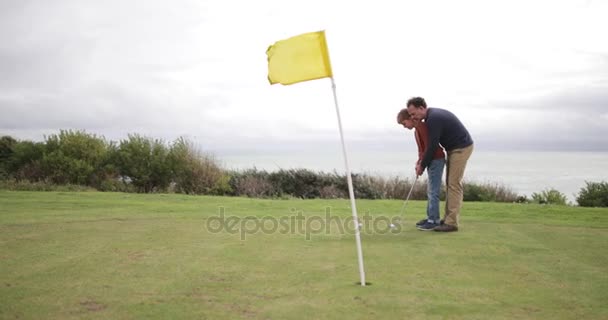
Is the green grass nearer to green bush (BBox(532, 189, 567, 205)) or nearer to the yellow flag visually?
the yellow flag

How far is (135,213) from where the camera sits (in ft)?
34.6

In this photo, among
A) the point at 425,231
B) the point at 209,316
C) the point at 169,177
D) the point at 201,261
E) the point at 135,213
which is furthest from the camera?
the point at 169,177

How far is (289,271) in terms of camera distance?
227 inches

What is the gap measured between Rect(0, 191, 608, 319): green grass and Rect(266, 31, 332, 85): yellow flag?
2.04 metres

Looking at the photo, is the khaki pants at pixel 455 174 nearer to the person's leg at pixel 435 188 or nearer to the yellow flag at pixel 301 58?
the person's leg at pixel 435 188

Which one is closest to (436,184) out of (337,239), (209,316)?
(337,239)

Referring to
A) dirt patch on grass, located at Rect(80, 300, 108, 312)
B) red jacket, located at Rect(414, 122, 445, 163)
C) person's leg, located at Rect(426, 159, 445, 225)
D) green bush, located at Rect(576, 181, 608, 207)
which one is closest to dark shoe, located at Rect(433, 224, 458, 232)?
person's leg, located at Rect(426, 159, 445, 225)

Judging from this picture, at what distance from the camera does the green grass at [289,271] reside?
14.9ft

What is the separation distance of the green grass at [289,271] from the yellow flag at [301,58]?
204cm

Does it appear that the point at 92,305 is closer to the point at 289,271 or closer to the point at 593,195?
the point at 289,271

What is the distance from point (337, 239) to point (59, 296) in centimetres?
402

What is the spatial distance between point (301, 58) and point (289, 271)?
222 cm

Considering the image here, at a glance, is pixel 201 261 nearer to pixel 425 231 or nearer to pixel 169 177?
pixel 425 231

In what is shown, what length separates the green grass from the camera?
4531 millimetres
